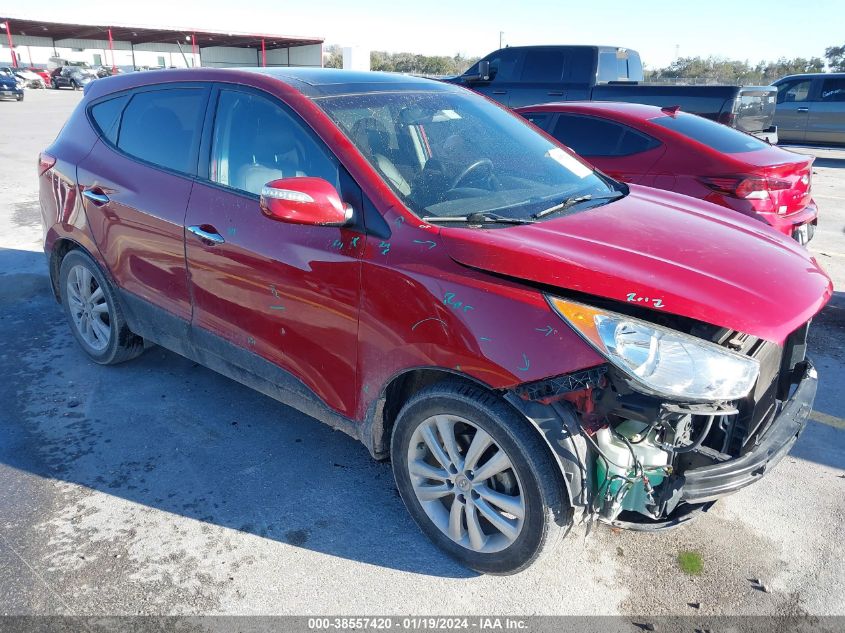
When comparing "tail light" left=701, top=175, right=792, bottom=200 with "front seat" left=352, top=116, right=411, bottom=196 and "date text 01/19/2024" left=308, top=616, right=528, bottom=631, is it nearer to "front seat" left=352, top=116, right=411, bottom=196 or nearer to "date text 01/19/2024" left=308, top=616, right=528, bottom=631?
"front seat" left=352, top=116, right=411, bottom=196

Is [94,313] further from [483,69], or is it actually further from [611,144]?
[483,69]


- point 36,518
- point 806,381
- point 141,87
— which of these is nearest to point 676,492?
point 806,381

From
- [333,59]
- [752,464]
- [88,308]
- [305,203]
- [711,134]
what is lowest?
[333,59]

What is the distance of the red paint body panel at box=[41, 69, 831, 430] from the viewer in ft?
7.28

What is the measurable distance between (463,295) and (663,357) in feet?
2.27

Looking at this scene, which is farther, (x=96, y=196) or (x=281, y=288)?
(x=96, y=196)

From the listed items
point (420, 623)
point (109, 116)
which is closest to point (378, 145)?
point (420, 623)

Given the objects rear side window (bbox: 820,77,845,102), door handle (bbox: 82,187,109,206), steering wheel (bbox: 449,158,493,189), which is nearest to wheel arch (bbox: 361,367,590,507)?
steering wheel (bbox: 449,158,493,189)

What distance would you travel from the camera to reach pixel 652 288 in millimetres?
2197

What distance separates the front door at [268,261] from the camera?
2.72 meters

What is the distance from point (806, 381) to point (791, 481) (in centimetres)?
83

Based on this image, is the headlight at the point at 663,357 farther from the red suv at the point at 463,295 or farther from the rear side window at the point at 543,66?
the rear side window at the point at 543,66

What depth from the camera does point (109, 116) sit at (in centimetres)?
400

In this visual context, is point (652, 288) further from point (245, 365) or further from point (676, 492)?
point (245, 365)
